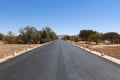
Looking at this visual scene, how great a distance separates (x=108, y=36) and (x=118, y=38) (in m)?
4.98

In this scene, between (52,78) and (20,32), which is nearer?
(52,78)

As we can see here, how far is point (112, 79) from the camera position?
10328 millimetres

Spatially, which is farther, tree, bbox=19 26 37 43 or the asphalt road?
tree, bbox=19 26 37 43

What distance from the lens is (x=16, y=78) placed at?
10.5 m

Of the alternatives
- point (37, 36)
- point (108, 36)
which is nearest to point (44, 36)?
point (37, 36)

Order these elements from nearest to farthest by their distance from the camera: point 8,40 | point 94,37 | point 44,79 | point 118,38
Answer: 1. point 44,79
2. point 94,37
3. point 118,38
4. point 8,40

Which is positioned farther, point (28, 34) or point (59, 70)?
point (28, 34)

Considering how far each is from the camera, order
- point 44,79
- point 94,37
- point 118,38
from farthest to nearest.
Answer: point 118,38 < point 94,37 < point 44,79

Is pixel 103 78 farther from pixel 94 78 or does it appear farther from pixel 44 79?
pixel 44 79

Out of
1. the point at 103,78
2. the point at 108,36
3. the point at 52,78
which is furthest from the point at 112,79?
the point at 108,36

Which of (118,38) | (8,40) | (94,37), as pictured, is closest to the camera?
(94,37)

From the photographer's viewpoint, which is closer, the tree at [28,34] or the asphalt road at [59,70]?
the asphalt road at [59,70]

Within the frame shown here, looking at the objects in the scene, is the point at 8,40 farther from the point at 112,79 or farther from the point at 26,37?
the point at 112,79

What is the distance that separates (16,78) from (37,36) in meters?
96.5
